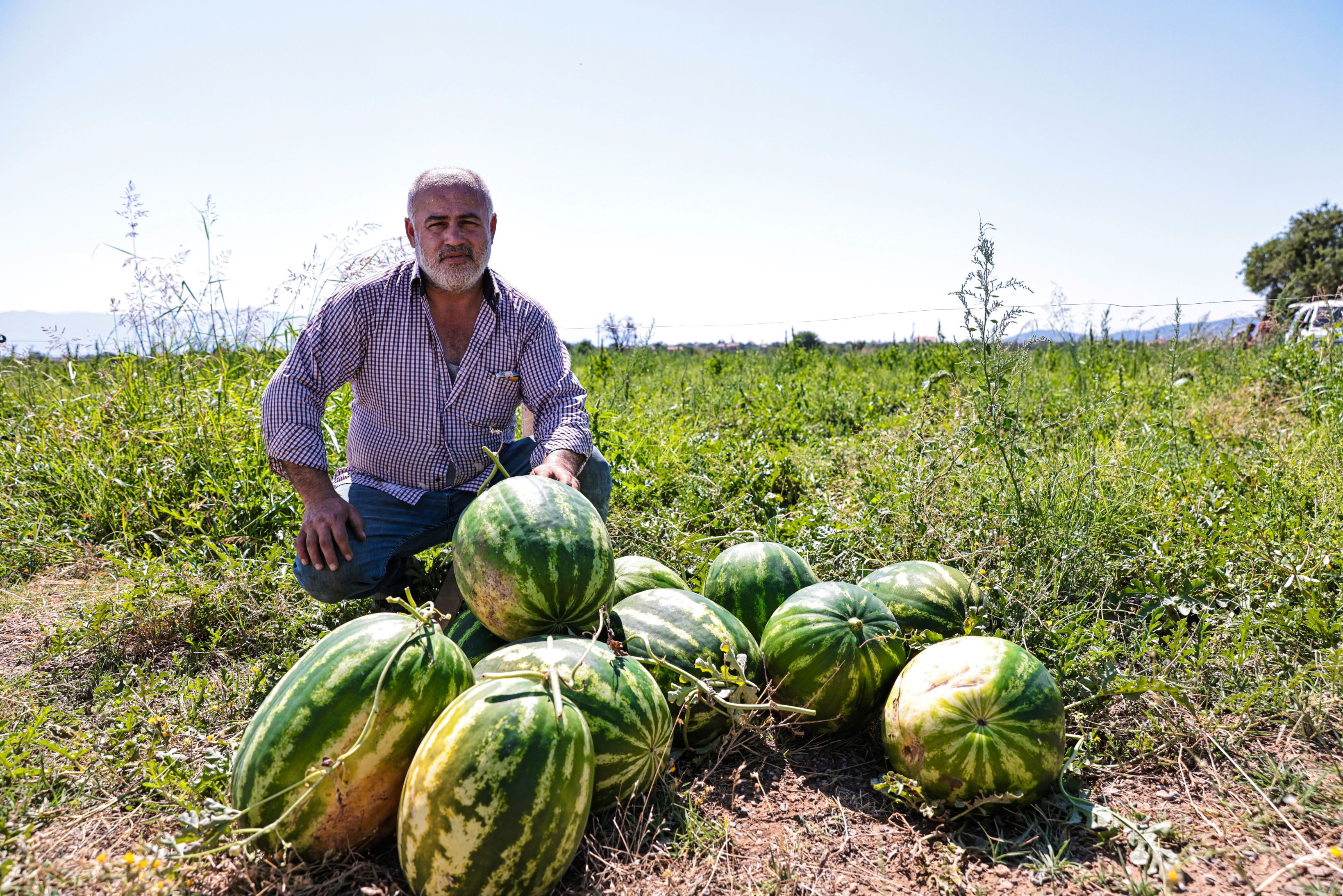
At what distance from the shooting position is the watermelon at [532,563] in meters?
2.11

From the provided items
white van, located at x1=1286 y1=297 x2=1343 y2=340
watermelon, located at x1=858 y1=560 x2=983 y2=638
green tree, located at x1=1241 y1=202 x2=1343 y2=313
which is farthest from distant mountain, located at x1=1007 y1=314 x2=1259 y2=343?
green tree, located at x1=1241 y1=202 x2=1343 y2=313

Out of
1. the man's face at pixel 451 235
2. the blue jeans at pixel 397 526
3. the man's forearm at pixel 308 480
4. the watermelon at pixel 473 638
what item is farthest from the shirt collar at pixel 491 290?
the watermelon at pixel 473 638

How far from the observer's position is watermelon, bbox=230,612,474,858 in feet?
5.44

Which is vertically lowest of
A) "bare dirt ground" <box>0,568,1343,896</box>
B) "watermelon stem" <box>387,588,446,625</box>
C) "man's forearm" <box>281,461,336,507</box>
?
"bare dirt ground" <box>0,568,1343,896</box>

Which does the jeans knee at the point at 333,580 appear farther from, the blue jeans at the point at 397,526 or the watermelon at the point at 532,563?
the watermelon at the point at 532,563

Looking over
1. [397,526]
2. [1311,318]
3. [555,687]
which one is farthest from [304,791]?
[1311,318]

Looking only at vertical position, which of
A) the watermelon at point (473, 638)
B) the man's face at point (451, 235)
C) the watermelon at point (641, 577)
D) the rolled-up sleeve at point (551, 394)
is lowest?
the watermelon at point (473, 638)

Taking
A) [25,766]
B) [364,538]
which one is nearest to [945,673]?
[364,538]

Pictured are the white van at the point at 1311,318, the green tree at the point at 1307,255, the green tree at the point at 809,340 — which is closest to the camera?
the white van at the point at 1311,318

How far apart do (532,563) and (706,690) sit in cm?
59

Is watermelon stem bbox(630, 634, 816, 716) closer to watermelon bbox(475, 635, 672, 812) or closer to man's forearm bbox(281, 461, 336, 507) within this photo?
watermelon bbox(475, 635, 672, 812)

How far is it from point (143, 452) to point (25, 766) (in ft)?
8.81

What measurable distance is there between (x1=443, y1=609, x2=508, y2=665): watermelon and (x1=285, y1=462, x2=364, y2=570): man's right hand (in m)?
0.50

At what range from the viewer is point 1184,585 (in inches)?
112
